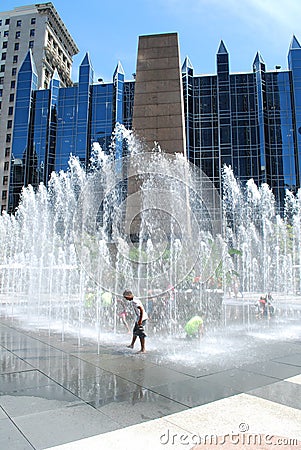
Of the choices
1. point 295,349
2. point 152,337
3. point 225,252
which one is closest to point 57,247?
point 225,252

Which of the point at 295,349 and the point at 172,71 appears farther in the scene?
the point at 172,71

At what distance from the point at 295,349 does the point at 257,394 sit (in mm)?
3092

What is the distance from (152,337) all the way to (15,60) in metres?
64.1

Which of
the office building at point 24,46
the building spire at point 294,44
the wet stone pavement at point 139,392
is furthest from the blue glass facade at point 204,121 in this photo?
the wet stone pavement at point 139,392

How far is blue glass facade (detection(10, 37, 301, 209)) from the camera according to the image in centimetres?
3697

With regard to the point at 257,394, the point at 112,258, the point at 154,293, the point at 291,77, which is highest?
the point at 291,77

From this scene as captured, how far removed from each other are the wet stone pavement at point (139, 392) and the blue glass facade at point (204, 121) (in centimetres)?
3131

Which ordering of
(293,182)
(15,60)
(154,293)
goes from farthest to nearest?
(15,60)
(293,182)
(154,293)

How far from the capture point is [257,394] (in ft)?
13.6

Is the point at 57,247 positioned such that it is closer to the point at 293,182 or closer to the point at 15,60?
the point at 293,182

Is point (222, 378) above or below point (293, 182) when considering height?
below

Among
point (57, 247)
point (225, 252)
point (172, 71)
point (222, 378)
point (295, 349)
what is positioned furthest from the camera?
point (57, 247)

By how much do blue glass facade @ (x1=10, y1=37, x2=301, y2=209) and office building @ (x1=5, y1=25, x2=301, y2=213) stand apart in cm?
10

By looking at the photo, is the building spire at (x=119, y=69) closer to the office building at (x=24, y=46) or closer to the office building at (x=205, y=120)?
the office building at (x=205, y=120)
